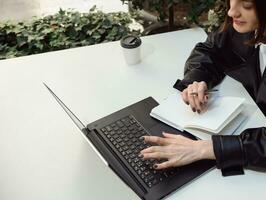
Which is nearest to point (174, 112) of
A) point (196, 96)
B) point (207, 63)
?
point (196, 96)

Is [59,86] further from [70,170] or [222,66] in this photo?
[222,66]

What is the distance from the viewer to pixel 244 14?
1.06m

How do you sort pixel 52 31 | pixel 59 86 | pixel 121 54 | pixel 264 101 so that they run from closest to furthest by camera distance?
pixel 264 101, pixel 59 86, pixel 121 54, pixel 52 31

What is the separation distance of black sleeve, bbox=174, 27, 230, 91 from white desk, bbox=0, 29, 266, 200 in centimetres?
4

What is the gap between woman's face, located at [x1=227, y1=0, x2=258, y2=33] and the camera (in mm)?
1035

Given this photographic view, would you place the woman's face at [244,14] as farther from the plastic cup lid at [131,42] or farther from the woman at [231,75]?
the plastic cup lid at [131,42]

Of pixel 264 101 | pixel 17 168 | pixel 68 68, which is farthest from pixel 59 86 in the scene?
pixel 264 101

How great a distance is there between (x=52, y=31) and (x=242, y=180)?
4.79ft

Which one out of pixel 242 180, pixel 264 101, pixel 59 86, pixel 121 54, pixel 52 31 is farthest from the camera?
pixel 52 31

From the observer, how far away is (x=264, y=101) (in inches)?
46.0

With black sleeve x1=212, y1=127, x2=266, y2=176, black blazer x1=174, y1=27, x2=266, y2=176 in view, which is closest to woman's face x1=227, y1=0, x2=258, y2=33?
black blazer x1=174, y1=27, x2=266, y2=176

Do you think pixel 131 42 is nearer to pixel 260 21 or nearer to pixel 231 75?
pixel 231 75

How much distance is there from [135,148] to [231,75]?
0.50 m

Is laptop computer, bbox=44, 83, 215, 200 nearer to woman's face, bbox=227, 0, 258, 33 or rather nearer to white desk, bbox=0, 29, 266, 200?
white desk, bbox=0, 29, 266, 200
